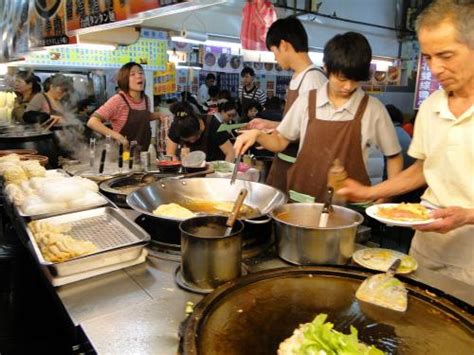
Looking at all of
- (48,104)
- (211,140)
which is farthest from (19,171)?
(48,104)

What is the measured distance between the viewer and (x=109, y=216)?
207cm

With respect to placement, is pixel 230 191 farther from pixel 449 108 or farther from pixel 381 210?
pixel 449 108

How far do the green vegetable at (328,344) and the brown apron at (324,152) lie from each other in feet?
Result: 5.31

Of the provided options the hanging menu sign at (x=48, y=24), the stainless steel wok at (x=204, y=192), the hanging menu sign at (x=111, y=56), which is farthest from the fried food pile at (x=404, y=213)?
the hanging menu sign at (x=111, y=56)

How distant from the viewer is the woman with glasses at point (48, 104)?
5758 mm

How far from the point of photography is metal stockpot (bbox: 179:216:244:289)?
137cm

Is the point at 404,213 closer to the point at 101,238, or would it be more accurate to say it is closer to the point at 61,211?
the point at 101,238

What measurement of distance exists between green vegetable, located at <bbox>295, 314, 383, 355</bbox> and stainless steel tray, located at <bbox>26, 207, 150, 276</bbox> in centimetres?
82

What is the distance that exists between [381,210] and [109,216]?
4.45 ft

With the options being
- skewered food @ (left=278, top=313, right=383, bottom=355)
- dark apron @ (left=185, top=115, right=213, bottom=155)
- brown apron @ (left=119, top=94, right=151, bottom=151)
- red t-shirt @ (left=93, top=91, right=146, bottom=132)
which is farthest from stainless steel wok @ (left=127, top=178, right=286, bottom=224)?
red t-shirt @ (left=93, top=91, right=146, bottom=132)

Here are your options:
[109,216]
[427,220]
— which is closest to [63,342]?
[109,216]

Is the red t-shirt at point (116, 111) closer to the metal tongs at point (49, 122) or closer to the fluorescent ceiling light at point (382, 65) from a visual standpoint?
the metal tongs at point (49, 122)

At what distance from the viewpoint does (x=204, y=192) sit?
8.05ft

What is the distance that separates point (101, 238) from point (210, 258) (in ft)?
2.21
